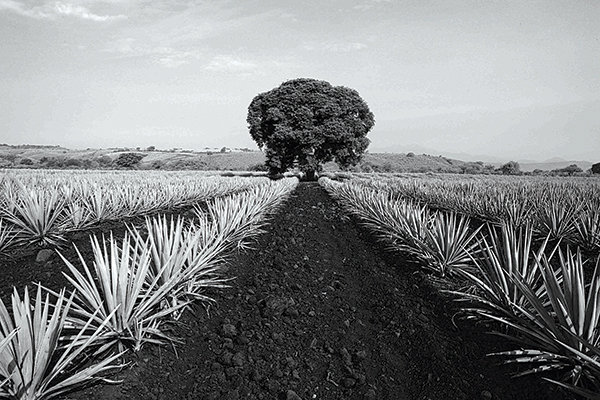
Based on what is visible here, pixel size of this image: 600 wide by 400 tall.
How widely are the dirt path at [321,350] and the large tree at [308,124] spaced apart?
22548 mm

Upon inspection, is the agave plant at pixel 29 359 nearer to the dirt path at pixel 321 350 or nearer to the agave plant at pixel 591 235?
the dirt path at pixel 321 350

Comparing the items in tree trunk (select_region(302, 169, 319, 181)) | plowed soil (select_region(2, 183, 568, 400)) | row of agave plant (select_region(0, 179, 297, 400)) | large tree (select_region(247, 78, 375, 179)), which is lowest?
plowed soil (select_region(2, 183, 568, 400))

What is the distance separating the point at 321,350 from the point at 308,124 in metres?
24.6

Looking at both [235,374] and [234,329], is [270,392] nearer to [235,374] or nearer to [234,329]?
[235,374]

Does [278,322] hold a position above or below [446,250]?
below

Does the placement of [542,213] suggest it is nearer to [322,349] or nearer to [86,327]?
[322,349]

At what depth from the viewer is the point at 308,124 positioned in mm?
26141

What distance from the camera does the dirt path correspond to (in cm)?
203

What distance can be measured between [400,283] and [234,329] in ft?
6.87

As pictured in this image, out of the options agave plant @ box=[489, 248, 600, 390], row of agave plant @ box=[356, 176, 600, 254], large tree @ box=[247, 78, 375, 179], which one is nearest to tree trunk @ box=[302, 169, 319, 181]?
large tree @ box=[247, 78, 375, 179]

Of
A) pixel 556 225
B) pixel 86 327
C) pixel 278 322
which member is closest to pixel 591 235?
pixel 556 225

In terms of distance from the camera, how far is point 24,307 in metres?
1.60

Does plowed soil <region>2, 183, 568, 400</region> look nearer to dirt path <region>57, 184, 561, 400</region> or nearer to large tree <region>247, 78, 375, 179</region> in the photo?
dirt path <region>57, 184, 561, 400</region>

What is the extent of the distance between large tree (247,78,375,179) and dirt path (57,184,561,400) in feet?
74.0
